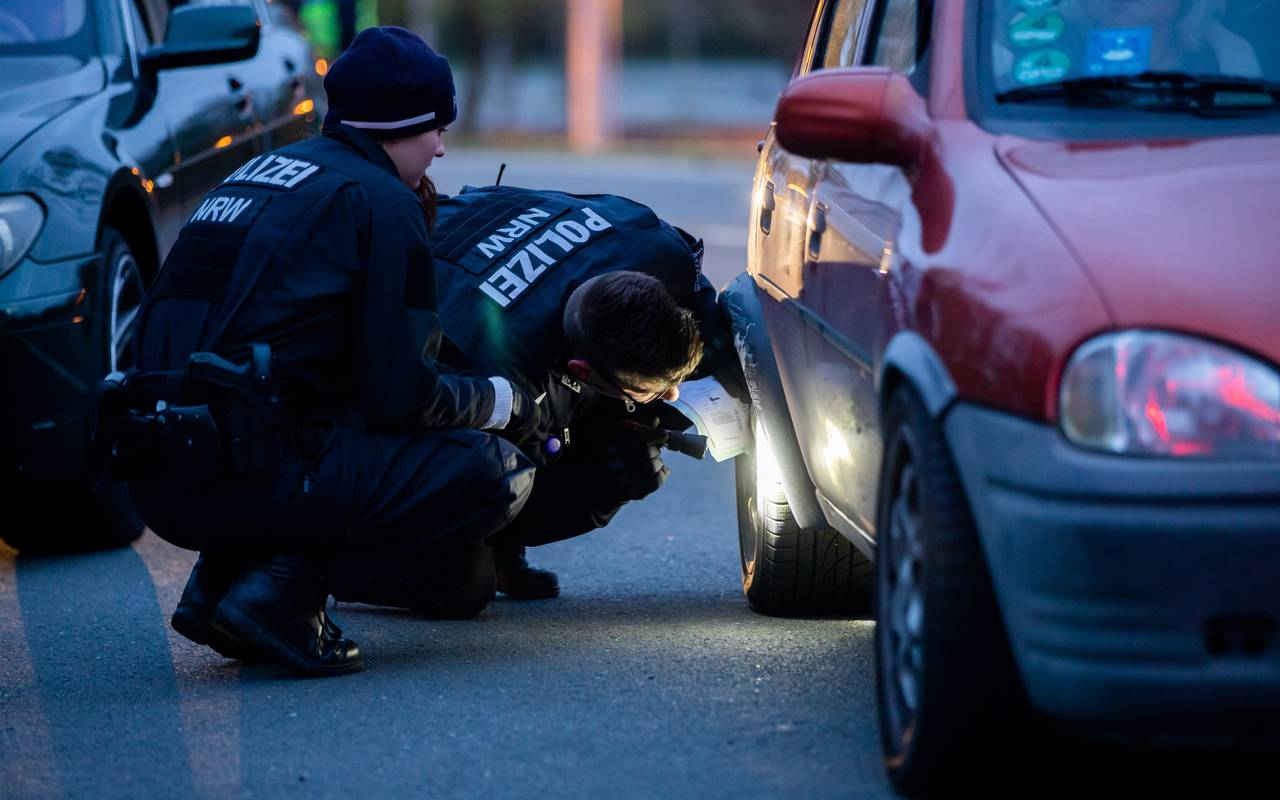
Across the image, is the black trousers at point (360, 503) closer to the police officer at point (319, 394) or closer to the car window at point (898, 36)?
the police officer at point (319, 394)

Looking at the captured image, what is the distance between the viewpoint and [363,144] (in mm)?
4180

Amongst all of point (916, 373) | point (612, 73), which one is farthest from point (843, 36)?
point (612, 73)

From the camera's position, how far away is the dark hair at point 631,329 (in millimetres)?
4234

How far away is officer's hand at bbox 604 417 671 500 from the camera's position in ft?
15.1

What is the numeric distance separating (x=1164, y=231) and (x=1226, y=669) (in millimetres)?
616

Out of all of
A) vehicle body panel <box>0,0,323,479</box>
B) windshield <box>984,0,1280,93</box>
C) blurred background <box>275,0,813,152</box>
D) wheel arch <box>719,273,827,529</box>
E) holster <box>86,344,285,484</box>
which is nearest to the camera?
windshield <box>984,0,1280,93</box>

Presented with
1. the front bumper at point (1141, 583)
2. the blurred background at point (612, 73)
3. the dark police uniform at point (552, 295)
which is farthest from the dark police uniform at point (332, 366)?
the blurred background at point (612, 73)

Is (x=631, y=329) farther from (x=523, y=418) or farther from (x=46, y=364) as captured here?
(x=46, y=364)

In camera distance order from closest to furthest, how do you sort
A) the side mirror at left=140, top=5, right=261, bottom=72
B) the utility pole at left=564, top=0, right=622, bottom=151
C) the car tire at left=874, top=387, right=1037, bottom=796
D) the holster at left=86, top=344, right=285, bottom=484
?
the car tire at left=874, top=387, right=1037, bottom=796
the holster at left=86, top=344, right=285, bottom=484
the side mirror at left=140, top=5, right=261, bottom=72
the utility pole at left=564, top=0, right=622, bottom=151

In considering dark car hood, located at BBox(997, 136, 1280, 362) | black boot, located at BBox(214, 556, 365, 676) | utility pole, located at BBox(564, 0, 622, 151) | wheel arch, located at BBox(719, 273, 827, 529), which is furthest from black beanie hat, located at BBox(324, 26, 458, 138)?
utility pole, located at BBox(564, 0, 622, 151)

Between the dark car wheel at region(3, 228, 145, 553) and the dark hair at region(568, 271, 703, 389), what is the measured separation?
5.45ft

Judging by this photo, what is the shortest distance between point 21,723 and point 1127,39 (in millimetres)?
2503

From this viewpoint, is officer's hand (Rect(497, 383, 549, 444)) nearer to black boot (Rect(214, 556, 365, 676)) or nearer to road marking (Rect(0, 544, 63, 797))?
black boot (Rect(214, 556, 365, 676))

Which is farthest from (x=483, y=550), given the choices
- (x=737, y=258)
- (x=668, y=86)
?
(x=668, y=86)
